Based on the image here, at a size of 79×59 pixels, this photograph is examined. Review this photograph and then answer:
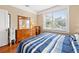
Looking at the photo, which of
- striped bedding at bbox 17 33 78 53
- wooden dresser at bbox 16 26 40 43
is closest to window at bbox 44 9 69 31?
wooden dresser at bbox 16 26 40 43

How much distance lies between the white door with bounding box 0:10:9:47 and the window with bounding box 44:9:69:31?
1881 mm

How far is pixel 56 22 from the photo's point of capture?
4254mm

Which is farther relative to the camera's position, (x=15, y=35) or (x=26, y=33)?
(x=26, y=33)

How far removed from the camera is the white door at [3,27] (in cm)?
329

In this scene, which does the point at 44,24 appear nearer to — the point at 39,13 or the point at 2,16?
the point at 39,13

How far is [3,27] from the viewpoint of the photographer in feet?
11.0

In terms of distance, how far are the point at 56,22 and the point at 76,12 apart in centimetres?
115

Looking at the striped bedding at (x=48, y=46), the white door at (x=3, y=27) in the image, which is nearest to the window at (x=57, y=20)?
the white door at (x=3, y=27)

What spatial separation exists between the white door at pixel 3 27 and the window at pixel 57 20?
6.17 ft

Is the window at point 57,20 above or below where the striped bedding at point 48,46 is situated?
above

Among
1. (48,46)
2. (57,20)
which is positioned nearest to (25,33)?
(57,20)

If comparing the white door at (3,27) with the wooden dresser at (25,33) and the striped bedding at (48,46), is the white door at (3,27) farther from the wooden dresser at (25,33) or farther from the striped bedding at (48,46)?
the striped bedding at (48,46)
